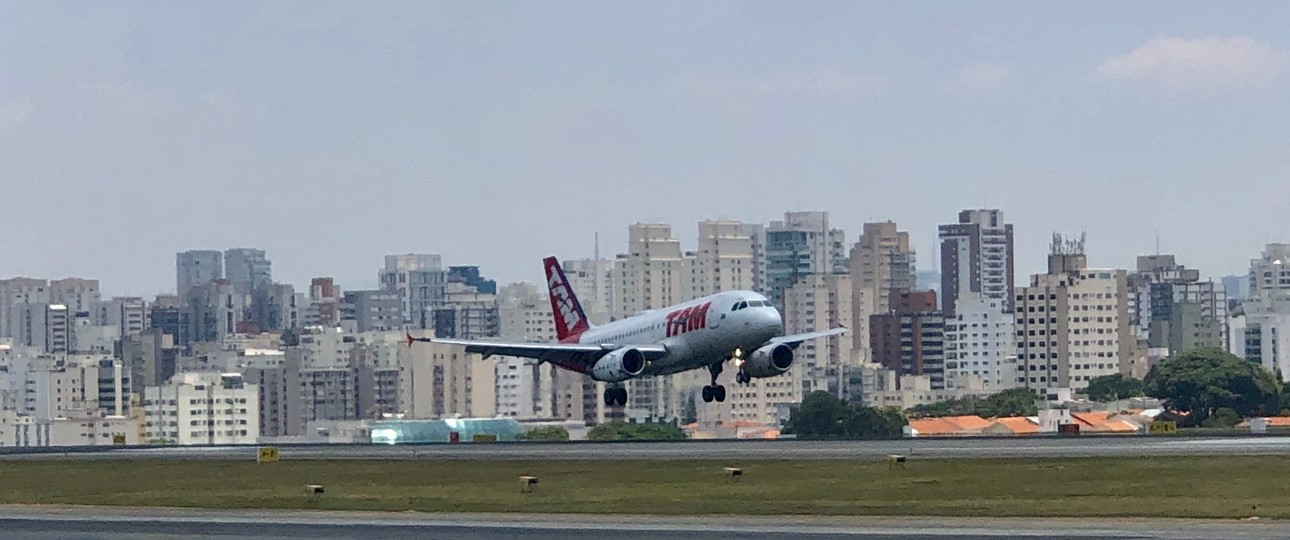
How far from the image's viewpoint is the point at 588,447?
107 m

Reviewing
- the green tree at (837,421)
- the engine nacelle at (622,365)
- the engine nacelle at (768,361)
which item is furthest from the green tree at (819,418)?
the engine nacelle at (768,361)

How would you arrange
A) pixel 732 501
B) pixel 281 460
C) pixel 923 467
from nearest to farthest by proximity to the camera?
pixel 732 501 < pixel 923 467 < pixel 281 460

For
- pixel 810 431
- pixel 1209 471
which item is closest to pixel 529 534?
pixel 1209 471

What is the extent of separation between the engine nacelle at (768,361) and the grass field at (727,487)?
49.0 feet

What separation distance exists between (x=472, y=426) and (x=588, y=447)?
89.2 metres

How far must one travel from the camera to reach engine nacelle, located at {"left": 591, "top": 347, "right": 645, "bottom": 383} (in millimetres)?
104312

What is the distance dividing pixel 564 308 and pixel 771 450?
1244 inches

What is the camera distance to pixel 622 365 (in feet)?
343

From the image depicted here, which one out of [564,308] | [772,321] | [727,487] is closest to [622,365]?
[772,321]

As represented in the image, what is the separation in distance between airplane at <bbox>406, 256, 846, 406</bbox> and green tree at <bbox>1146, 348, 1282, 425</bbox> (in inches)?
2630

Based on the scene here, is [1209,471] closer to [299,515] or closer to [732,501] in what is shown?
[732,501]

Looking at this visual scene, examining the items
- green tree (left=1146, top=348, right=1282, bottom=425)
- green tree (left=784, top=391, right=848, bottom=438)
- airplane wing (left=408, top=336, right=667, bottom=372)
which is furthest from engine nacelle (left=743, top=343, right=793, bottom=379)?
green tree (left=1146, top=348, right=1282, bottom=425)

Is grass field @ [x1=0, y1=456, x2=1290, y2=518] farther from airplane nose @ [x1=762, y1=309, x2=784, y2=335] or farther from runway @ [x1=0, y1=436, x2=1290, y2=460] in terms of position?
airplane nose @ [x1=762, y1=309, x2=784, y2=335]

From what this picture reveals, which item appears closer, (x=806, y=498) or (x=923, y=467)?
(x=806, y=498)
